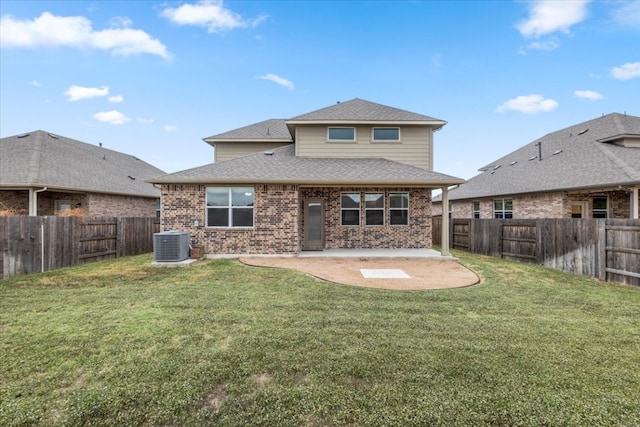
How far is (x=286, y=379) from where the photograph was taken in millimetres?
2922

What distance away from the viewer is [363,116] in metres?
13.7

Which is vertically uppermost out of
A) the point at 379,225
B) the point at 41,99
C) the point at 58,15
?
the point at 58,15

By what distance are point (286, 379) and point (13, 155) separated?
18211 mm

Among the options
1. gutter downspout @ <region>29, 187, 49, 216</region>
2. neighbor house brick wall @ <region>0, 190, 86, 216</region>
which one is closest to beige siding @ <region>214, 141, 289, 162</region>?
neighbor house brick wall @ <region>0, 190, 86, 216</region>

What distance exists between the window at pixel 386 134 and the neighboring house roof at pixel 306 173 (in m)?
1.29

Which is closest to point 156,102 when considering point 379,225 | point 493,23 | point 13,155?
point 13,155

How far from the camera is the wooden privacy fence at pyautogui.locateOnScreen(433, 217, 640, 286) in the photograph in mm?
7141

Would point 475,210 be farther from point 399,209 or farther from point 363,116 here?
point 363,116

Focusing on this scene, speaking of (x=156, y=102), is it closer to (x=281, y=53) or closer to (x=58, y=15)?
(x=58, y=15)

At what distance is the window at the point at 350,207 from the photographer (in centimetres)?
1277

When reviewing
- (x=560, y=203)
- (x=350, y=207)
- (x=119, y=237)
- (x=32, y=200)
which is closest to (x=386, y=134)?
(x=350, y=207)

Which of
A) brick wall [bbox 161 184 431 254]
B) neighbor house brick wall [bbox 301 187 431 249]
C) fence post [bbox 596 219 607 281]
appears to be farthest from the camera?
neighbor house brick wall [bbox 301 187 431 249]

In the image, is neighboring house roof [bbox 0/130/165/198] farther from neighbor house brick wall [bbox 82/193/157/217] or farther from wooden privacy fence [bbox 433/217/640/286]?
wooden privacy fence [bbox 433/217/640/286]

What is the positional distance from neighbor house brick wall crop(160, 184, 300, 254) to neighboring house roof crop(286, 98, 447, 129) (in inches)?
167
